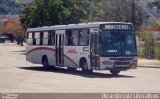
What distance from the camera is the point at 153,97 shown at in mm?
14758

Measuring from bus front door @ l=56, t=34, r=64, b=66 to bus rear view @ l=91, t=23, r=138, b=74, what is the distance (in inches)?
164

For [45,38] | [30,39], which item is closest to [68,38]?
[45,38]

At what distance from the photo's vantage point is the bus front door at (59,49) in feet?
91.5

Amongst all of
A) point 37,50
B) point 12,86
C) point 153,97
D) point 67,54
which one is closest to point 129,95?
point 153,97

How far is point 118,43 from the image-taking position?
24.0m

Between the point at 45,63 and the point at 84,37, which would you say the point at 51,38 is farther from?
the point at 84,37

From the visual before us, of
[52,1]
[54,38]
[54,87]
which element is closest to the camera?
[54,87]

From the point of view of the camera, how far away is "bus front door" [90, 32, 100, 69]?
2377cm

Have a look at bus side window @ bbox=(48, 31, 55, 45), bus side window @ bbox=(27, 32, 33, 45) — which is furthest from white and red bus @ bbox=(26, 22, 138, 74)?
bus side window @ bbox=(27, 32, 33, 45)

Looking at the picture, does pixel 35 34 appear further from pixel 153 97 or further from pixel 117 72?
pixel 153 97

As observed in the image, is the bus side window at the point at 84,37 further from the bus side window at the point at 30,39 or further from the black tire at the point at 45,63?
the bus side window at the point at 30,39

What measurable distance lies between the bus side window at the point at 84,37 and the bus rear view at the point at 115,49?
3.06 ft

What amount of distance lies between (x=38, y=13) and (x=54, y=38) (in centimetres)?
3377

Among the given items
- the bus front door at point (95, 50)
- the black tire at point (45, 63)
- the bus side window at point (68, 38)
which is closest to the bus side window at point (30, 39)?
the black tire at point (45, 63)
